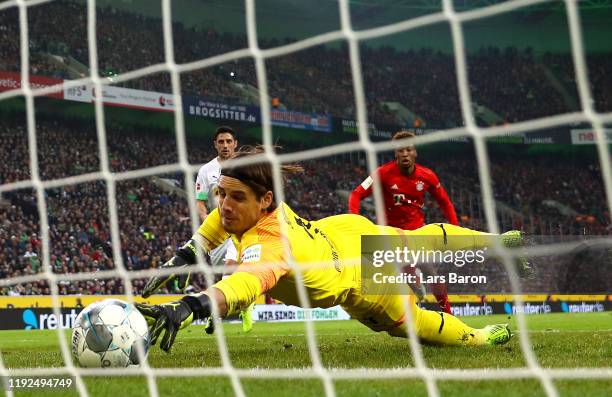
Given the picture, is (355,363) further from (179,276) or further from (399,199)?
(399,199)

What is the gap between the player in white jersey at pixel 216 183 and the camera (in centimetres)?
770

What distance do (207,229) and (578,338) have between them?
3601 mm

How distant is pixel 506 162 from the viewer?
105 feet

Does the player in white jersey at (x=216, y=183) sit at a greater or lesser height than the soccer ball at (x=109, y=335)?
greater

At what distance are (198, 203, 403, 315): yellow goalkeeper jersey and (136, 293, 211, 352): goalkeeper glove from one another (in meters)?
0.12

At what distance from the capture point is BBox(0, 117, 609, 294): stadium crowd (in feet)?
57.9

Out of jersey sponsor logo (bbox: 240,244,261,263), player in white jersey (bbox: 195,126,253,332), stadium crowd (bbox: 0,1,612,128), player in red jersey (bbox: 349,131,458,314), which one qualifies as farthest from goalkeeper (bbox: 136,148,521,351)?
stadium crowd (bbox: 0,1,612,128)

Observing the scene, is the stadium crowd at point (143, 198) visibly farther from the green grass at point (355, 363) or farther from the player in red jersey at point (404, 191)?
the green grass at point (355, 363)

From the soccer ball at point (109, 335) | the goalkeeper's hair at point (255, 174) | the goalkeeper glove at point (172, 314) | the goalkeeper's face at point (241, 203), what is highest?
the goalkeeper's hair at point (255, 174)

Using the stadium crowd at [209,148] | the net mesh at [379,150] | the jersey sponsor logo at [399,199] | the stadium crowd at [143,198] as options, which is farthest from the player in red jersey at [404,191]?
the stadium crowd at [209,148]

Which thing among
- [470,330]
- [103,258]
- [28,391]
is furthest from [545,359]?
[103,258]

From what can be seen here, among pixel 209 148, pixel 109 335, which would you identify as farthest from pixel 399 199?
pixel 209 148

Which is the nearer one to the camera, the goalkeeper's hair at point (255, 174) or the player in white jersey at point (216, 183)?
the goalkeeper's hair at point (255, 174)

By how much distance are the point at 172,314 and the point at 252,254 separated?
2.14ft
